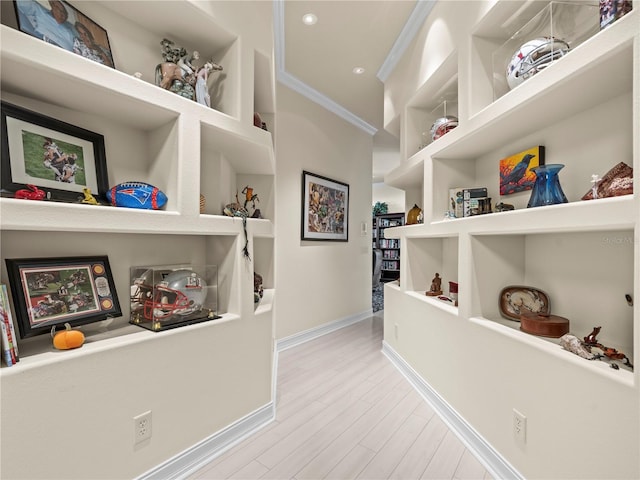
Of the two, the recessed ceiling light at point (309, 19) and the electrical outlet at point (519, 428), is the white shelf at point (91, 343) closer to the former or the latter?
the electrical outlet at point (519, 428)

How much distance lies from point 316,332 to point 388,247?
5.12m

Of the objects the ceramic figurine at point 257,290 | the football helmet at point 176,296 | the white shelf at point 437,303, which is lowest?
the white shelf at point 437,303

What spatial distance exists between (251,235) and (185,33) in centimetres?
120

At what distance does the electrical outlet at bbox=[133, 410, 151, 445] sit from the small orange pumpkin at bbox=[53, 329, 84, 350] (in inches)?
16.3

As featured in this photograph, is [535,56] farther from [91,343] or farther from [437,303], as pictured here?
[91,343]

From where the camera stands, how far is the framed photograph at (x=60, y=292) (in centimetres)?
109

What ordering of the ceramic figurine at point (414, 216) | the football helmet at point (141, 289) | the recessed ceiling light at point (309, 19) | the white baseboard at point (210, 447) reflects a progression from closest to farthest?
1. the white baseboard at point (210, 447)
2. the football helmet at point (141, 289)
3. the recessed ceiling light at point (309, 19)
4. the ceramic figurine at point (414, 216)

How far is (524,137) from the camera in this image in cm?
169

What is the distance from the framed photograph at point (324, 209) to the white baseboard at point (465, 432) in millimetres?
1757

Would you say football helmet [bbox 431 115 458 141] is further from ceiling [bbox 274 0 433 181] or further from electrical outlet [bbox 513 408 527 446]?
electrical outlet [bbox 513 408 527 446]

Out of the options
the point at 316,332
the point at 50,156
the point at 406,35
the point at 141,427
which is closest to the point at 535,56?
the point at 406,35

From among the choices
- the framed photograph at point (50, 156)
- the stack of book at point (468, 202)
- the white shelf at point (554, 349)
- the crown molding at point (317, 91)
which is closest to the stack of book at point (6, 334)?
the framed photograph at point (50, 156)

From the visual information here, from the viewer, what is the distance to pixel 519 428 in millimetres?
1311

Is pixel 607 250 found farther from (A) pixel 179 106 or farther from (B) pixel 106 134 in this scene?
(B) pixel 106 134
